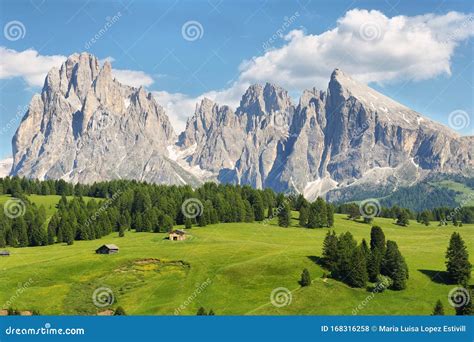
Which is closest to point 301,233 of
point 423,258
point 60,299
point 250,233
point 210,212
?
point 250,233

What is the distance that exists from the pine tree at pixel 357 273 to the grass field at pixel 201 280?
172 cm

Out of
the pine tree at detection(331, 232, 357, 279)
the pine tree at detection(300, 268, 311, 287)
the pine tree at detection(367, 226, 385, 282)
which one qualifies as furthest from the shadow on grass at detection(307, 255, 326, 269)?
the pine tree at detection(367, 226, 385, 282)

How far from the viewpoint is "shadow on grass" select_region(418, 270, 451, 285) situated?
98000mm

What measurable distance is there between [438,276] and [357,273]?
15.9m

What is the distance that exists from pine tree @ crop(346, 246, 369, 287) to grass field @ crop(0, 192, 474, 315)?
67.9 inches

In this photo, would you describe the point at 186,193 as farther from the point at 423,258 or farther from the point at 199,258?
the point at 423,258

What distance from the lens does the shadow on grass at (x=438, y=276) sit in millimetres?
98000

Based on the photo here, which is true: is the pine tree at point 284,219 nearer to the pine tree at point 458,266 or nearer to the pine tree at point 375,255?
the pine tree at point 375,255

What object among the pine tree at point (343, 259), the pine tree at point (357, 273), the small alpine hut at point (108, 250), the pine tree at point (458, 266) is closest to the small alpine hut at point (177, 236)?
the small alpine hut at point (108, 250)

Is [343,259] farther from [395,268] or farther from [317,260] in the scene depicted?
[395,268]

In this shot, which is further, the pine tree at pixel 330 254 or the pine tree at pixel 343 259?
the pine tree at pixel 330 254

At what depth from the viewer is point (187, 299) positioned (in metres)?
91.8

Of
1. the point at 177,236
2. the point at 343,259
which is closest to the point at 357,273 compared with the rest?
the point at 343,259

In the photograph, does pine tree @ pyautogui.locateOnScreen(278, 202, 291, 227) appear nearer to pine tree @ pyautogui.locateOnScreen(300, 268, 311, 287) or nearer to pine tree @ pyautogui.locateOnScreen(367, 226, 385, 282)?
pine tree @ pyautogui.locateOnScreen(367, 226, 385, 282)
